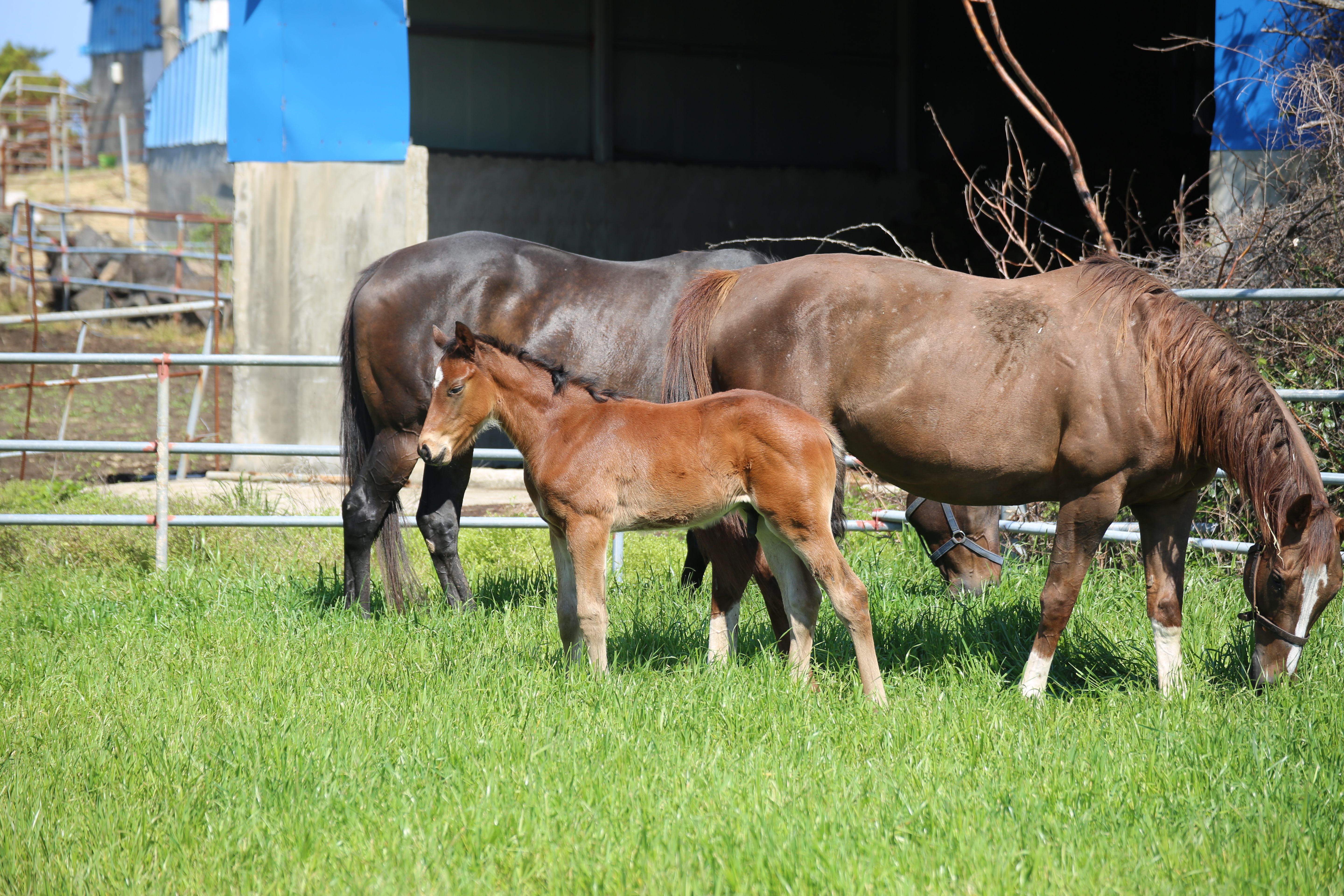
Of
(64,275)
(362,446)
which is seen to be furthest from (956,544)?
(64,275)

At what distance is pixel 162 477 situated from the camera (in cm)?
633

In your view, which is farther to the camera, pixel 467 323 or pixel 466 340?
pixel 467 323

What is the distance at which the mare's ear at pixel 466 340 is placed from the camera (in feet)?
13.1

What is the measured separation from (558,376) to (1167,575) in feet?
8.02

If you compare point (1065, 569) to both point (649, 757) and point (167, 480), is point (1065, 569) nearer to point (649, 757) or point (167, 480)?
point (649, 757)

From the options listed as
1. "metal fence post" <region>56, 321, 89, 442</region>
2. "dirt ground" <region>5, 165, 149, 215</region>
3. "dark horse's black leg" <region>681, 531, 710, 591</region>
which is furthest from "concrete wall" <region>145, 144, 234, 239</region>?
"dark horse's black leg" <region>681, 531, 710, 591</region>

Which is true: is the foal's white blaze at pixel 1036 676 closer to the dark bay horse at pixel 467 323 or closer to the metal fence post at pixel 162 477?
the dark bay horse at pixel 467 323

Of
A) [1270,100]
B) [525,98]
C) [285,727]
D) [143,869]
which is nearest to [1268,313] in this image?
[1270,100]

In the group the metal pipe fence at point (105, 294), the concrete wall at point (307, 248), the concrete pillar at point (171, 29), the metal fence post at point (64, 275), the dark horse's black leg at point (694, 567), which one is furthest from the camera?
the concrete pillar at point (171, 29)

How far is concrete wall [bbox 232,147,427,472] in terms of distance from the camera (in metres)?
9.02

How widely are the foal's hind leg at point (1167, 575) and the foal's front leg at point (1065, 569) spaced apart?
0.28m

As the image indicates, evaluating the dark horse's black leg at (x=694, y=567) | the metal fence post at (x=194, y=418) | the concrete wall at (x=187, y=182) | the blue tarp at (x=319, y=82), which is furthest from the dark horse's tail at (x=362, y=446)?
the concrete wall at (x=187, y=182)

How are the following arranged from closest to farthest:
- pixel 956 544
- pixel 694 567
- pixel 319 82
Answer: pixel 956 544 → pixel 694 567 → pixel 319 82

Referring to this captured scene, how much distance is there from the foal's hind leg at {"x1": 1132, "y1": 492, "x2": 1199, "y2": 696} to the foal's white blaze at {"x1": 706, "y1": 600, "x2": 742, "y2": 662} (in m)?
1.60
